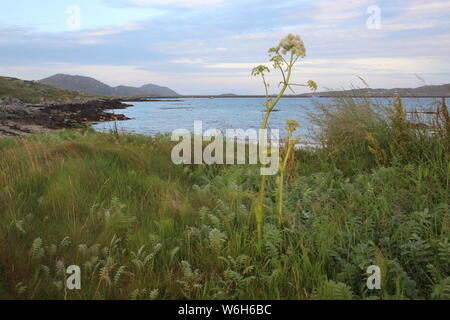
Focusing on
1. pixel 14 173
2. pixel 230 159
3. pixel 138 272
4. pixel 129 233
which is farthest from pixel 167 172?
pixel 138 272

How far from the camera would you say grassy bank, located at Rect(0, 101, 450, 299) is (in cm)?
256

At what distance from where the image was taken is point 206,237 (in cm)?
323

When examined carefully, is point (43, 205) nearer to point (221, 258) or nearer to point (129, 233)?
point (129, 233)

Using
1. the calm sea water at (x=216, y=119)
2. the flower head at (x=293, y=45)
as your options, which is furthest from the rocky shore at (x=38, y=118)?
the flower head at (x=293, y=45)

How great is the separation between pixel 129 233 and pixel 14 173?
2.34 metres

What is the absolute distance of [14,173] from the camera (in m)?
4.62

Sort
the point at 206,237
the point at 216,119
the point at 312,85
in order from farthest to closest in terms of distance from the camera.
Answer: the point at 216,119 < the point at 206,237 < the point at 312,85

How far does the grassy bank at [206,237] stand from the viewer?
2.56 metres

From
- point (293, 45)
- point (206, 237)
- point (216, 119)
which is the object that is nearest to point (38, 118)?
point (216, 119)

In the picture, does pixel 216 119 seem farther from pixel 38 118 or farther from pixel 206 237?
pixel 206 237

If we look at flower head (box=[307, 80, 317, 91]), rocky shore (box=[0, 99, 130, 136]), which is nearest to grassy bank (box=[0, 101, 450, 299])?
flower head (box=[307, 80, 317, 91])

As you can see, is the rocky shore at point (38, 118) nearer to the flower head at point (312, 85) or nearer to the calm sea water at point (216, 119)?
the calm sea water at point (216, 119)

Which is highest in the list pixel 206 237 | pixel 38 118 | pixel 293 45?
pixel 293 45
